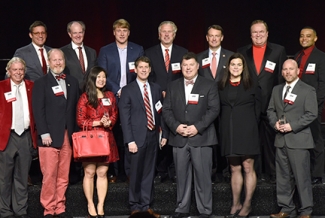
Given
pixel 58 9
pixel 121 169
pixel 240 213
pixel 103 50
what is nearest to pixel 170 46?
pixel 103 50

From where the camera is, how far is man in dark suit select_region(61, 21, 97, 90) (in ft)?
21.6

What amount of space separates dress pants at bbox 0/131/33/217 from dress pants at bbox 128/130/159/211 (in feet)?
3.39

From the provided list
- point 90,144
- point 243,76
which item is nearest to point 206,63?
point 243,76

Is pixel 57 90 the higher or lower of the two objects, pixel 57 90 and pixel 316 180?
the higher

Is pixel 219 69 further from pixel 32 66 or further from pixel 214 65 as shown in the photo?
pixel 32 66

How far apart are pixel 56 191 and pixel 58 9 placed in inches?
132

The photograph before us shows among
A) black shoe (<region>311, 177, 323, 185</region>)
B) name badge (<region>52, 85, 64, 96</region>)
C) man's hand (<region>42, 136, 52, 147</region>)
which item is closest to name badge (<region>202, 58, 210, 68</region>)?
name badge (<region>52, 85, 64, 96</region>)

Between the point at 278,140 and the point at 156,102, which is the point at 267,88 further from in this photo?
the point at 156,102

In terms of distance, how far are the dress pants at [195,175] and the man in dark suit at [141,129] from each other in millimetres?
257

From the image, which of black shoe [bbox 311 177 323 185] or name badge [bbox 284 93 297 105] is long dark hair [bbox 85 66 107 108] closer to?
name badge [bbox 284 93 297 105]

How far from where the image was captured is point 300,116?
603cm

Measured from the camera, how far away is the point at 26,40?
8.70 meters

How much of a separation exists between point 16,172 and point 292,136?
2.71 meters

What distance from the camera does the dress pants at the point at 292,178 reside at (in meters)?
6.04
